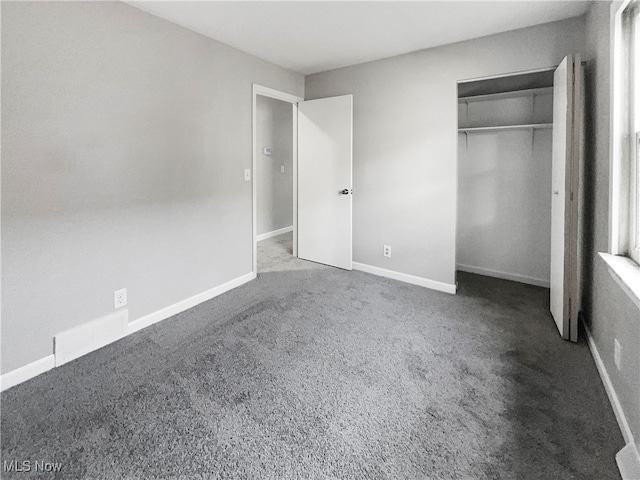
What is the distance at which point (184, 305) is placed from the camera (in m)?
2.99

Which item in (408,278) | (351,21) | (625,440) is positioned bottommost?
(625,440)

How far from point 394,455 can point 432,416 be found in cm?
33

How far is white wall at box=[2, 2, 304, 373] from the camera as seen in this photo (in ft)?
6.29

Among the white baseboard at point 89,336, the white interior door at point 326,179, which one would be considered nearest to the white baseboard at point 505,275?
the white interior door at point 326,179

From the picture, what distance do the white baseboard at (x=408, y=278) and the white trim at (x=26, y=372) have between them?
2.97 m

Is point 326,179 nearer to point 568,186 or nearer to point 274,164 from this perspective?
point 274,164

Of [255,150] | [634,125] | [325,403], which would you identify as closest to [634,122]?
[634,125]

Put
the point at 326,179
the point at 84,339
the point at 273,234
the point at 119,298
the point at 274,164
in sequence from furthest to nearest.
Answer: the point at 273,234
the point at 274,164
the point at 326,179
the point at 119,298
the point at 84,339

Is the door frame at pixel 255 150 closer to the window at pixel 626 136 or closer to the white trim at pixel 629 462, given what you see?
the window at pixel 626 136

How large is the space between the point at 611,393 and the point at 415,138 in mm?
2575

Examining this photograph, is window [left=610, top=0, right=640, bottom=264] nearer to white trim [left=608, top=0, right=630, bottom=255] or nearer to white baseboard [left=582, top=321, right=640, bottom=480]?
white trim [left=608, top=0, right=630, bottom=255]

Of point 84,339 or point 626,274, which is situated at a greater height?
point 626,274

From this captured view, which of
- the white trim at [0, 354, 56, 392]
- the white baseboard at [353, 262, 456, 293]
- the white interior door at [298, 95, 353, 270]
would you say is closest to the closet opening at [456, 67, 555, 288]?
the white baseboard at [353, 262, 456, 293]

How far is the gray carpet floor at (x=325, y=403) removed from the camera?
4.56 ft
